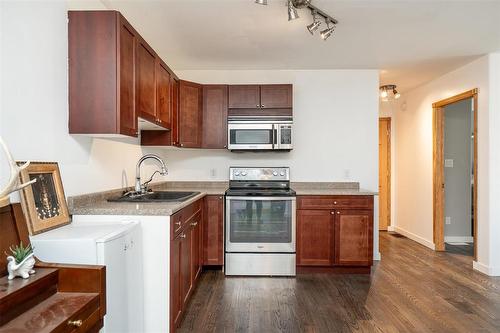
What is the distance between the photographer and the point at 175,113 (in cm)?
320

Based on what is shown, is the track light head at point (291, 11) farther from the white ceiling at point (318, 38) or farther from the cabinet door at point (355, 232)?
the cabinet door at point (355, 232)

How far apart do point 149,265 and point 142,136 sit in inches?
63.2

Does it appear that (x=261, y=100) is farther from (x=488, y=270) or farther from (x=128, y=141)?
(x=488, y=270)

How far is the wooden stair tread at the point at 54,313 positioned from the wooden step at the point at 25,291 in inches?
0.8

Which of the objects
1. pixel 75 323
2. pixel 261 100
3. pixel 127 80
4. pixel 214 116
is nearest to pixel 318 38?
pixel 261 100

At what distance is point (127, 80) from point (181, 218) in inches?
41.2

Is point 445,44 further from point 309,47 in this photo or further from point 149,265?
point 149,265

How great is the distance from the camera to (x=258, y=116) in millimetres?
3504

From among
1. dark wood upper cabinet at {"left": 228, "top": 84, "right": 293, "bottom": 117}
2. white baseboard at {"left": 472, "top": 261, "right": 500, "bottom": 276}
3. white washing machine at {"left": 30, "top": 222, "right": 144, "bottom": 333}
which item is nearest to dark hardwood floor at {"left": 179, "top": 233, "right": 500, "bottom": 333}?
white baseboard at {"left": 472, "top": 261, "right": 500, "bottom": 276}

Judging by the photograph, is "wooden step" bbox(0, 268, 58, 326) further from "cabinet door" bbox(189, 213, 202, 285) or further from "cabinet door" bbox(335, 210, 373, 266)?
"cabinet door" bbox(335, 210, 373, 266)

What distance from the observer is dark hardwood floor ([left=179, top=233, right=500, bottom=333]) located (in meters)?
2.22

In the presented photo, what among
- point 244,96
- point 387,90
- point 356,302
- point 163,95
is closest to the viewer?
point 356,302

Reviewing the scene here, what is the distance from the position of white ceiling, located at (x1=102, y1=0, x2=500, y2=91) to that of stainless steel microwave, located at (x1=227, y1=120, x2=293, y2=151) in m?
0.74

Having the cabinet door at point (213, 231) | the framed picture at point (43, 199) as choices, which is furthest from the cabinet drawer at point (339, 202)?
the framed picture at point (43, 199)
